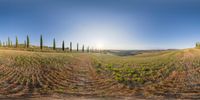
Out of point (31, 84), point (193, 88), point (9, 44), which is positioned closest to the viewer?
point (193, 88)

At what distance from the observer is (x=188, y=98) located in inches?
562

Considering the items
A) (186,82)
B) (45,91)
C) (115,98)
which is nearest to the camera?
(115,98)

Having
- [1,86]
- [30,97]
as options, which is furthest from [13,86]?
[30,97]

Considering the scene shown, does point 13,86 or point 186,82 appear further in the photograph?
point 186,82

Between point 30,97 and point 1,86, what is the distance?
5.18 meters

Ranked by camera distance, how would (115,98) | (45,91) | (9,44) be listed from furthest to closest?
(9,44), (45,91), (115,98)

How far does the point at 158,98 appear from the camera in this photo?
47.0 feet

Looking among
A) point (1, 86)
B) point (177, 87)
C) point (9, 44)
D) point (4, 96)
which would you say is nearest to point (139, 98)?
point (177, 87)

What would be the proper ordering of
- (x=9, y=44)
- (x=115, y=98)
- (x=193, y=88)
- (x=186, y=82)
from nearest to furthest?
(x=115, y=98)
(x=193, y=88)
(x=186, y=82)
(x=9, y=44)

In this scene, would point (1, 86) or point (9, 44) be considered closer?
point (1, 86)

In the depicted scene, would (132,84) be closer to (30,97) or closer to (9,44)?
(30,97)

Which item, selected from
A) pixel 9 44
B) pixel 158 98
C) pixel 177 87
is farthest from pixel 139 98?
pixel 9 44

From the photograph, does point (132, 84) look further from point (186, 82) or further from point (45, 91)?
point (45, 91)

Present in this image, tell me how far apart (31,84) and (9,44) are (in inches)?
5331
